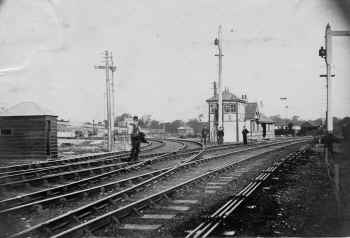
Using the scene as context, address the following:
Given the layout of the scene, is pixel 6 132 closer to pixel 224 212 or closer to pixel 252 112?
pixel 224 212

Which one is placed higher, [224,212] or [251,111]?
[251,111]

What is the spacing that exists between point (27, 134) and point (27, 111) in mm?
1058

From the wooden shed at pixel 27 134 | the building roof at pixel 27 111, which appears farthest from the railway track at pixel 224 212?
the building roof at pixel 27 111

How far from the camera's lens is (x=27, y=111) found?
63.7 ft

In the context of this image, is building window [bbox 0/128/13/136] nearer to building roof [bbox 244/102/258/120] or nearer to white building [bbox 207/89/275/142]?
white building [bbox 207/89/275/142]

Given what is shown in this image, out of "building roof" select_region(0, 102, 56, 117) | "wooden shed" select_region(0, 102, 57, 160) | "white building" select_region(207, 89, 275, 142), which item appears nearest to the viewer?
"wooden shed" select_region(0, 102, 57, 160)

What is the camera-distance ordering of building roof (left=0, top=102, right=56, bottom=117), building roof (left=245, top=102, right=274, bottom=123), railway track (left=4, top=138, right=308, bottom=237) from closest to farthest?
railway track (left=4, top=138, right=308, bottom=237) < building roof (left=0, top=102, right=56, bottom=117) < building roof (left=245, top=102, right=274, bottom=123)

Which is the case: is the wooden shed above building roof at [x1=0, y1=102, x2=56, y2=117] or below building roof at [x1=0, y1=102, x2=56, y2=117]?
below

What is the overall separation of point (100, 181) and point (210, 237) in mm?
6445

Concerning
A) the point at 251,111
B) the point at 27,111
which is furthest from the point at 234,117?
the point at 27,111

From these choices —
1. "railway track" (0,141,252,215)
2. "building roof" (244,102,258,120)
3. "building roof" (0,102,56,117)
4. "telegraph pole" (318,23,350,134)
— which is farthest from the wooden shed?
"building roof" (244,102,258,120)

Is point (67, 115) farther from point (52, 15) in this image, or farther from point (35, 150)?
point (52, 15)

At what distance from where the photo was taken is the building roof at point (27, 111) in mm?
19328

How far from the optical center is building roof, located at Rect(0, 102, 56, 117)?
19.3 metres
